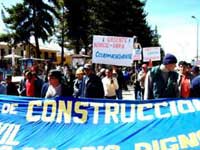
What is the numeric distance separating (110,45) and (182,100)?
787 cm

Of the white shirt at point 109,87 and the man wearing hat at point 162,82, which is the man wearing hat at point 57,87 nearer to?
the man wearing hat at point 162,82


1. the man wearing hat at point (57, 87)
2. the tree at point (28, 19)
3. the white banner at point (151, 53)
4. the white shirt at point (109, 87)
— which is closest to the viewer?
the man wearing hat at point (57, 87)

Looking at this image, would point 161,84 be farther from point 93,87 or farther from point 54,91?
point 93,87

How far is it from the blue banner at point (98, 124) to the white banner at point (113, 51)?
6.96 m

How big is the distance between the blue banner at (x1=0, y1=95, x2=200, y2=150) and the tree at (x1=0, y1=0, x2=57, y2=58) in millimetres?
44226

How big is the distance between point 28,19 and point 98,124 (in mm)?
45263

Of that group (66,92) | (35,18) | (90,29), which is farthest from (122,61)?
(90,29)

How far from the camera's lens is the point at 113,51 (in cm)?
1551

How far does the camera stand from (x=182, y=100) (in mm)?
7914

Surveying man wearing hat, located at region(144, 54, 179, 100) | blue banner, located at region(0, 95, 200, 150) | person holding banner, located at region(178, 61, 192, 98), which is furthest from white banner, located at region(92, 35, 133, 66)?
blue banner, located at region(0, 95, 200, 150)

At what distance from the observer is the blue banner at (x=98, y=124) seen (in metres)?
7.55

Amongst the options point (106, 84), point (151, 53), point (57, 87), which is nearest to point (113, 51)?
point (106, 84)

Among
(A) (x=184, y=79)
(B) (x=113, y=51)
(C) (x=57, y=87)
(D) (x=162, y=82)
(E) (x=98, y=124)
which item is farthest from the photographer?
(B) (x=113, y=51)

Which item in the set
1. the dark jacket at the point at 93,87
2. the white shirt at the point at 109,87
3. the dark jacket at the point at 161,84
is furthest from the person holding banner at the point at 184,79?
the white shirt at the point at 109,87
